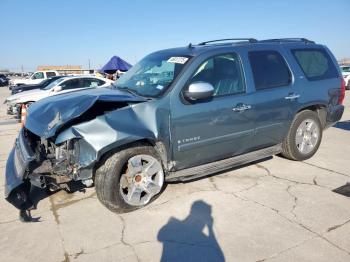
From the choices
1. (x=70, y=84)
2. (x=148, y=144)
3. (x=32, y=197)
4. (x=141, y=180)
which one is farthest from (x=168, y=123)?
(x=70, y=84)

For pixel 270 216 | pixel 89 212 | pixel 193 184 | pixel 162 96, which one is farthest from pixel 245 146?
pixel 89 212

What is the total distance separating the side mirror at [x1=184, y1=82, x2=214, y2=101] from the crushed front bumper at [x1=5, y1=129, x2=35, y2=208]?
6.14 feet

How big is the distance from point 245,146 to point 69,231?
252 cm

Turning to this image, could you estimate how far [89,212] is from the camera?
3.92m

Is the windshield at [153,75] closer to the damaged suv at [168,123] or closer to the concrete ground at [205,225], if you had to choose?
the damaged suv at [168,123]

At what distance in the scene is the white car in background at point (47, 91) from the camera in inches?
430

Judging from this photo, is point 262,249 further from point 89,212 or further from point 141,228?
point 89,212

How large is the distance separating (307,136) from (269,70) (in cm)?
147

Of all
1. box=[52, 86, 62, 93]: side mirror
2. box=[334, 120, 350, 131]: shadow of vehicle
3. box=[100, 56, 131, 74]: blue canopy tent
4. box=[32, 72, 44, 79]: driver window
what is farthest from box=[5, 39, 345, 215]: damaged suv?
box=[32, 72, 44, 79]: driver window

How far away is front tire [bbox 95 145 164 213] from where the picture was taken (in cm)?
365

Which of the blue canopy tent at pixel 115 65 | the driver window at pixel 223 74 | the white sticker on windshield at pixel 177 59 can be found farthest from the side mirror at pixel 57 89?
the blue canopy tent at pixel 115 65

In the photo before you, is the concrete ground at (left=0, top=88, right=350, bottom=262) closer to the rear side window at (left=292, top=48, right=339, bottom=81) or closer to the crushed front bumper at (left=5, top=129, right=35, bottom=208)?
the crushed front bumper at (left=5, top=129, right=35, bottom=208)

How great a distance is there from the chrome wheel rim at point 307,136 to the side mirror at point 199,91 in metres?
2.14

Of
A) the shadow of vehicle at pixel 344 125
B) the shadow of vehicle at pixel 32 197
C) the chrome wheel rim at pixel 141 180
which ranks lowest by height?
the shadow of vehicle at pixel 32 197
